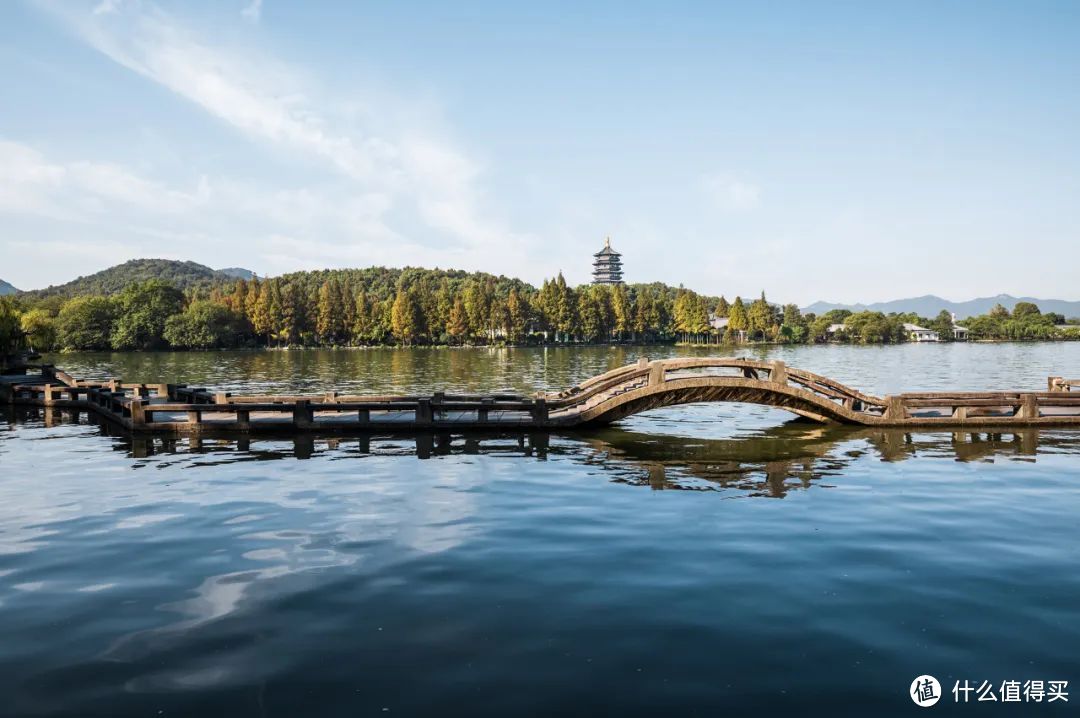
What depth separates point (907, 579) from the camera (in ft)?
30.4

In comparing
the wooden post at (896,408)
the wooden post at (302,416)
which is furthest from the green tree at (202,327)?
the wooden post at (896,408)

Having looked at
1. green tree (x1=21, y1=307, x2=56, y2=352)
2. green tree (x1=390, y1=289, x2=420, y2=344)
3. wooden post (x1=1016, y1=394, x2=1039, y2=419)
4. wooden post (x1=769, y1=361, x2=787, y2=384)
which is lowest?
wooden post (x1=1016, y1=394, x2=1039, y2=419)

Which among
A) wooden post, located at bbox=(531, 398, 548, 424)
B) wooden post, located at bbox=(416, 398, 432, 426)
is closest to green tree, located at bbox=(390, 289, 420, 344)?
wooden post, located at bbox=(416, 398, 432, 426)

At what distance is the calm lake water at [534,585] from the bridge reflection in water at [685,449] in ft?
0.86

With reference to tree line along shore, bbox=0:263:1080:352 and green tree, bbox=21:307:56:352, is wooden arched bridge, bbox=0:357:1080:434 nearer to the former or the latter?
green tree, bbox=21:307:56:352

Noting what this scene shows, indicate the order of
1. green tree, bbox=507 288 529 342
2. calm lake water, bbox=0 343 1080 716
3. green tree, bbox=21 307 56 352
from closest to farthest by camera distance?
calm lake water, bbox=0 343 1080 716
green tree, bbox=21 307 56 352
green tree, bbox=507 288 529 342

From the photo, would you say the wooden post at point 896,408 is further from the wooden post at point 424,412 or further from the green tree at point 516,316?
the green tree at point 516,316

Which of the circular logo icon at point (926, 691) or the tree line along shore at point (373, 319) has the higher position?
the tree line along shore at point (373, 319)

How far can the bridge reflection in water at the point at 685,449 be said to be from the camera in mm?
16484

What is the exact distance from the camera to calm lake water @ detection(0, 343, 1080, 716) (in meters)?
6.52

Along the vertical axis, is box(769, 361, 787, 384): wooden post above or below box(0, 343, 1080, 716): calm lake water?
above

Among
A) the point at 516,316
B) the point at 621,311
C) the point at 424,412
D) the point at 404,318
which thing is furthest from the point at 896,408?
the point at 621,311

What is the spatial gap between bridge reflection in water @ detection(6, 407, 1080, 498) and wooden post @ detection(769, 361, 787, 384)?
1850 mm

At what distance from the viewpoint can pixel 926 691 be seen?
6.50 m
